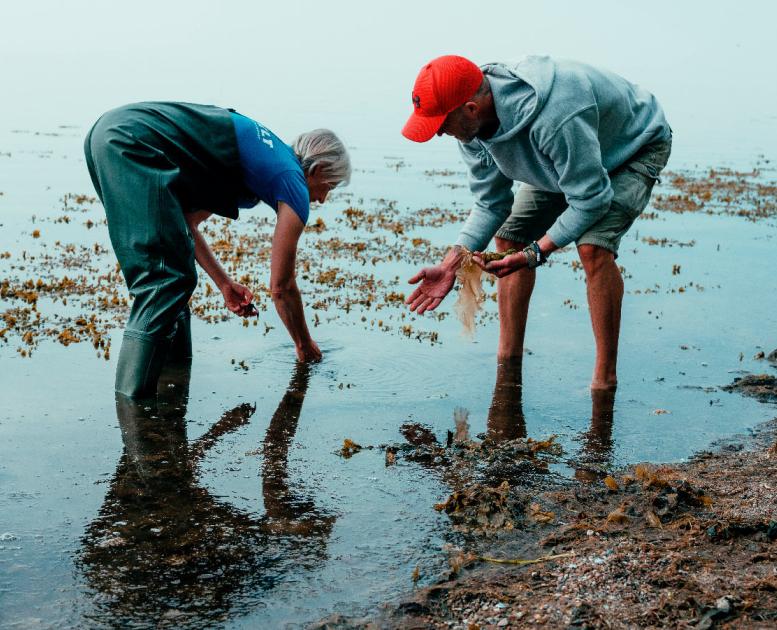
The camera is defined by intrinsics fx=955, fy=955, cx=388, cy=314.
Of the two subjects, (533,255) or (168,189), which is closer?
(168,189)

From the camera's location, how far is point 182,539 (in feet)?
11.8

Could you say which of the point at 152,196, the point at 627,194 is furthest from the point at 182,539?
the point at 627,194

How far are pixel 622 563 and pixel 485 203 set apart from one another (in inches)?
109

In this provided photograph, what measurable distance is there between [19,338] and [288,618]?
397cm

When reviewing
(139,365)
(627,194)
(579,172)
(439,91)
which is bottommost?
(139,365)

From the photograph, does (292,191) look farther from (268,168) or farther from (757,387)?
(757,387)

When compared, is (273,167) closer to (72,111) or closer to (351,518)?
(351,518)

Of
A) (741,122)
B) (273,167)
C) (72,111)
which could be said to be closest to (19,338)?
(273,167)

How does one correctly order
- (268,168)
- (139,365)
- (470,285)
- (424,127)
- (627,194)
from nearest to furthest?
(424,127) < (139,365) < (268,168) < (627,194) < (470,285)

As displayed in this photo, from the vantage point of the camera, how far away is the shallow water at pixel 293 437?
329cm

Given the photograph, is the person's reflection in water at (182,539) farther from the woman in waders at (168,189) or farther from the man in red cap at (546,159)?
the man in red cap at (546,159)

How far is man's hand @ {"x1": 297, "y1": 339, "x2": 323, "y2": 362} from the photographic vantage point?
612 cm

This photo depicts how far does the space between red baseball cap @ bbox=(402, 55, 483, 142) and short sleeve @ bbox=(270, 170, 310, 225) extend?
0.80 metres

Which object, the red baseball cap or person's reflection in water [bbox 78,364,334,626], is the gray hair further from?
person's reflection in water [bbox 78,364,334,626]
